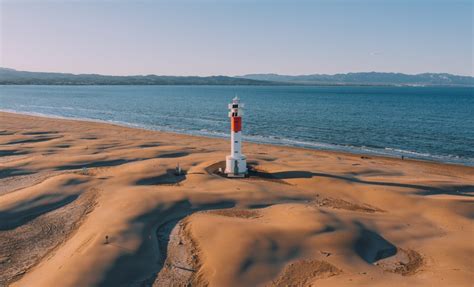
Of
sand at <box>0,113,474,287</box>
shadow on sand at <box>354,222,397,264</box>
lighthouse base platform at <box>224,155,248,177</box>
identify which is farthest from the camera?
lighthouse base platform at <box>224,155,248,177</box>

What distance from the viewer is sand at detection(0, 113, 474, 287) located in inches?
543

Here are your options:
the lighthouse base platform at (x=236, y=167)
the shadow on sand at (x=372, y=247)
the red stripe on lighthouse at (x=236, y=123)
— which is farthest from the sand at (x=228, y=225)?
the red stripe on lighthouse at (x=236, y=123)

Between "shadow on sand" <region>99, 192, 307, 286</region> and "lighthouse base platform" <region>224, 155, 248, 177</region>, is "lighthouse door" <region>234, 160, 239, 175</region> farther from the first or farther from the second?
"shadow on sand" <region>99, 192, 307, 286</region>

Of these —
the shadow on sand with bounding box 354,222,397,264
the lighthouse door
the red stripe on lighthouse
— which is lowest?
the shadow on sand with bounding box 354,222,397,264

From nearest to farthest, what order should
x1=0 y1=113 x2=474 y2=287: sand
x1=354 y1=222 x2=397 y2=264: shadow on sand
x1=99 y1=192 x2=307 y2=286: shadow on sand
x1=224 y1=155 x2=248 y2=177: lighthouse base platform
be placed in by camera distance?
1. x1=99 y1=192 x2=307 y2=286: shadow on sand
2. x1=0 y1=113 x2=474 y2=287: sand
3. x1=354 y1=222 x2=397 y2=264: shadow on sand
4. x1=224 y1=155 x2=248 y2=177: lighthouse base platform

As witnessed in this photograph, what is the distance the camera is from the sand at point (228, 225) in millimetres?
13797

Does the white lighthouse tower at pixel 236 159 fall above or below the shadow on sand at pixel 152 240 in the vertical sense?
above

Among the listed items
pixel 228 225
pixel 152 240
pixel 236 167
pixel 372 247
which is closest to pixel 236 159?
pixel 236 167

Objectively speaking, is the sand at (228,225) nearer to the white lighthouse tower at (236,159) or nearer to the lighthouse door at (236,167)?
the white lighthouse tower at (236,159)

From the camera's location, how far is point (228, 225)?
1730cm

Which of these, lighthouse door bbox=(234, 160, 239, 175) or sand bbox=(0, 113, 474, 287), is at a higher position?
lighthouse door bbox=(234, 160, 239, 175)

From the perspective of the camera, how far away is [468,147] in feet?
152

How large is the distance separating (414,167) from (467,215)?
1508 centimetres

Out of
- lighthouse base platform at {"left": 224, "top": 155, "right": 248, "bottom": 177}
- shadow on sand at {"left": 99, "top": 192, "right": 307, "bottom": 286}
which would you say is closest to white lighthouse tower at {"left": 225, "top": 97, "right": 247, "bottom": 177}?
lighthouse base platform at {"left": 224, "top": 155, "right": 248, "bottom": 177}
